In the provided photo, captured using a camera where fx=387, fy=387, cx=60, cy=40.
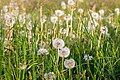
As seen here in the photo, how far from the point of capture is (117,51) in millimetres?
2512

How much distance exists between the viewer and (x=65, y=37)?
295 centimetres

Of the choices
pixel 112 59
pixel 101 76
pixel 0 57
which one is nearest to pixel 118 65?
pixel 112 59

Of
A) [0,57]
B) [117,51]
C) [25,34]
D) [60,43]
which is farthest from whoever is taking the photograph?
[25,34]

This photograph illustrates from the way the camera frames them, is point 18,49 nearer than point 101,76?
No

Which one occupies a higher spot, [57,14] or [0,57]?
[57,14]

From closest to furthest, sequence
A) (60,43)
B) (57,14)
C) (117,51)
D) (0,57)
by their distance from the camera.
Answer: (60,43) → (0,57) → (117,51) → (57,14)

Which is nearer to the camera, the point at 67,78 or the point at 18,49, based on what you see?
the point at 67,78

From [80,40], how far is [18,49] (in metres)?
0.51

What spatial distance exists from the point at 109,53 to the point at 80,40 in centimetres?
37

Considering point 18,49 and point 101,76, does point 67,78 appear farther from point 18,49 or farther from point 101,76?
point 18,49

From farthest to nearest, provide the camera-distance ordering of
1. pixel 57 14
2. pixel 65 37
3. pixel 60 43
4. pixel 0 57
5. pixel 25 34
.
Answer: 1. pixel 57 14
2. pixel 65 37
3. pixel 25 34
4. pixel 0 57
5. pixel 60 43

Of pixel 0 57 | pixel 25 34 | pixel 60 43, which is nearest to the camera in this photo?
pixel 60 43

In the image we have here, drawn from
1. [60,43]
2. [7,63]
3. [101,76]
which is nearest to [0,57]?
[7,63]

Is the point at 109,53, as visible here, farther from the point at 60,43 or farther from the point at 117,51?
the point at 60,43
